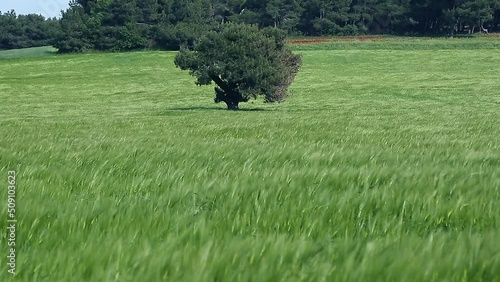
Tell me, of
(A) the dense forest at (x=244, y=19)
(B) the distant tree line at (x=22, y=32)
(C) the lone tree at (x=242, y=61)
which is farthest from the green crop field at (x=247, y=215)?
(B) the distant tree line at (x=22, y=32)

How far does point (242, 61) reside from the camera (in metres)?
36.2

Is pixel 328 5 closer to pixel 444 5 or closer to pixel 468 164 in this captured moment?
pixel 444 5

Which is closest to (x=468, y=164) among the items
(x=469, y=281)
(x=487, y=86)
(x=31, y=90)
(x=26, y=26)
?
(x=469, y=281)

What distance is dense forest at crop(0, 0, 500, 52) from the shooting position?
102 metres

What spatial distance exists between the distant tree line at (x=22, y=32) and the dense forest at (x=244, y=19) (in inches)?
8.3

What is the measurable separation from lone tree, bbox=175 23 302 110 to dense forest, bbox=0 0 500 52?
60383mm

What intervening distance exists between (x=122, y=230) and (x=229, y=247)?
92cm

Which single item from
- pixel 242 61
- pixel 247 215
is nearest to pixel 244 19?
pixel 242 61

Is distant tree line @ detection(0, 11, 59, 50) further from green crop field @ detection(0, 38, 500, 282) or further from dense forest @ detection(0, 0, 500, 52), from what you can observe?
green crop field @ detection(0, 38, 500, 282)

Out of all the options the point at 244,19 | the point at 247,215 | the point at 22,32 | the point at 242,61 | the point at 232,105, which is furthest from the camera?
the point at 22,32

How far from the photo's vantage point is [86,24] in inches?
4080

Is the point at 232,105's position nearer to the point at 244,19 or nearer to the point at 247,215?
the point at 247,215

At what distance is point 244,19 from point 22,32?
4993cm

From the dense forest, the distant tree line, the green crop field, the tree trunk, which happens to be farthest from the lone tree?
the distant tree line
